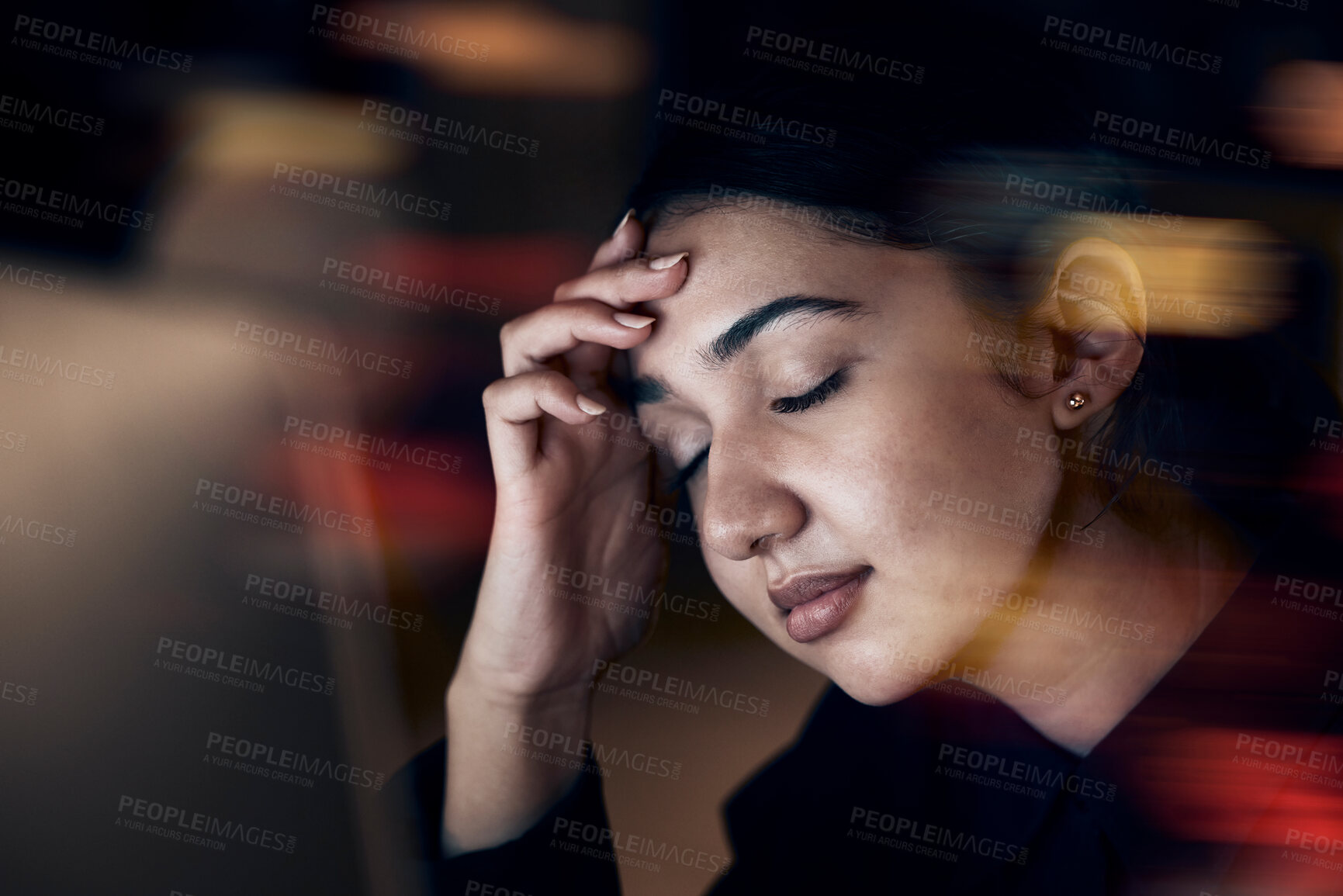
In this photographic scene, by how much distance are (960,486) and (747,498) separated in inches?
8.4

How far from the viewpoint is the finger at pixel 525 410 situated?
829mm

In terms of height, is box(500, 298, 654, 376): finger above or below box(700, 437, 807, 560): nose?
above

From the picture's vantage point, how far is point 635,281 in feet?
2.59

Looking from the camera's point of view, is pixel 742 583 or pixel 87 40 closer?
pixel 742 583

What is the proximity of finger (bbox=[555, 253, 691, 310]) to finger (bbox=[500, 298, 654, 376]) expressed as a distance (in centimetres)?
1

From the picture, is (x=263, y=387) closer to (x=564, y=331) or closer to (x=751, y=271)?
(x=564, y=331)

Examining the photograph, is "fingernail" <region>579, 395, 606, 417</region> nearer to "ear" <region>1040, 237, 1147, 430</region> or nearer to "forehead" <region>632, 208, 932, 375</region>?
"forehead" <region>632, 208, 932, 375</region>

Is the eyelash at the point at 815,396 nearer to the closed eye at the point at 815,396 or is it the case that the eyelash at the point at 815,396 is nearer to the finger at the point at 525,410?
the closed eye at the point at 815,396

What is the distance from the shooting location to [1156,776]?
0.84 m

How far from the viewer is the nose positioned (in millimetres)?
770

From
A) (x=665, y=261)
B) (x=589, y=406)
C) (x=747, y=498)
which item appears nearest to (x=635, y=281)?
(x=665, y=261)

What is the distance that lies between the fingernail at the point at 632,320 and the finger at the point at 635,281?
0.02m

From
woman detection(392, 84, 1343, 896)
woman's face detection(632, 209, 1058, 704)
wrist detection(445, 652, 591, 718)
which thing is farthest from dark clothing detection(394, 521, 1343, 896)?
woman's face detection(632, 209, 1058, 704)

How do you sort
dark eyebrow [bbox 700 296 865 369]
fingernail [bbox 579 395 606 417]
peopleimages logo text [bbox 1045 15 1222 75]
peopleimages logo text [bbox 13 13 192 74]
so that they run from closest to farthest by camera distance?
dark eyebrow [bbox 700 296 865 369], fingernail [bbox 579 395 606 417], peopleimages logo text [bbox 1045 15 1222 75], peopleimages logo text [bbox 13 13 192 74]
